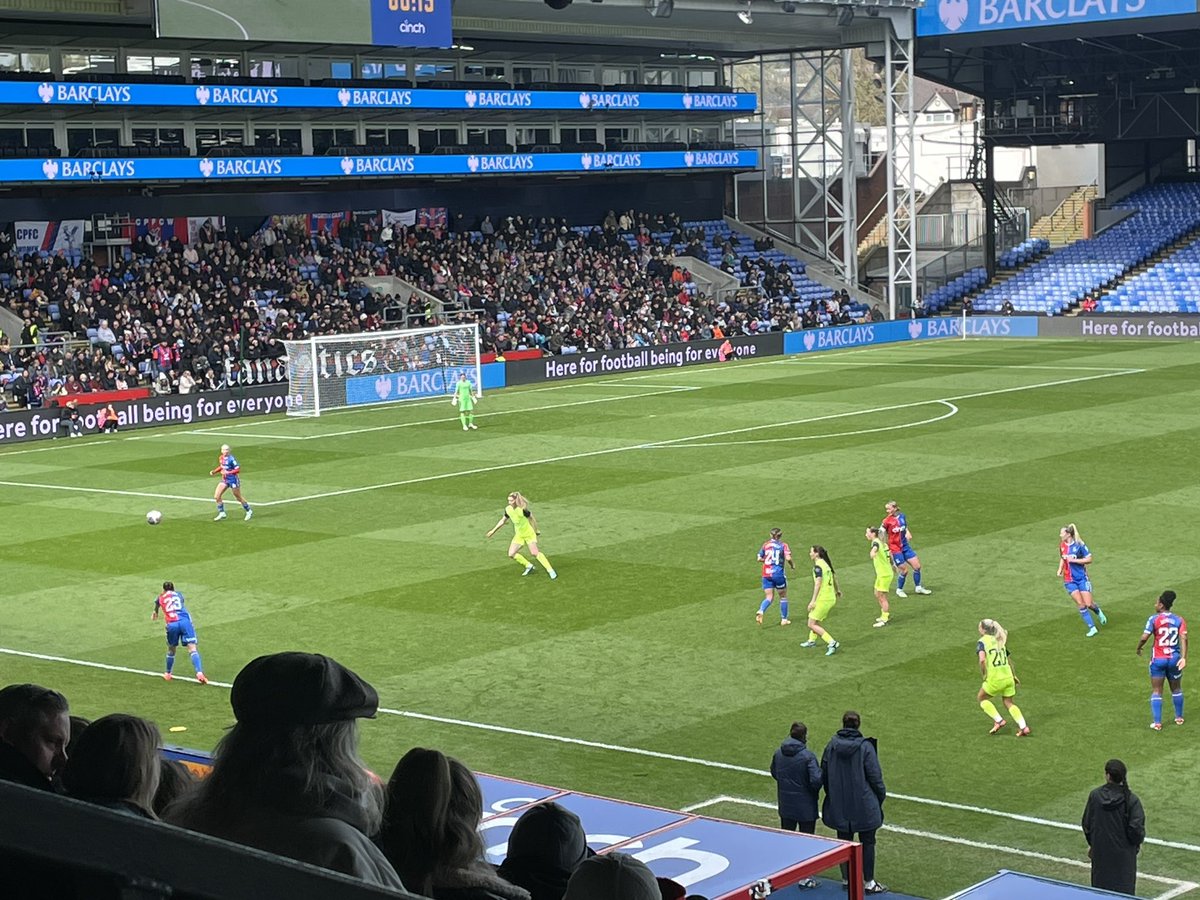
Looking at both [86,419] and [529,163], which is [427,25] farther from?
[86,419]

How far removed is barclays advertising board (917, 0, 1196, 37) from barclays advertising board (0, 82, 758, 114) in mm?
9833

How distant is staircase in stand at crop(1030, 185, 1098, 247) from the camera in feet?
267

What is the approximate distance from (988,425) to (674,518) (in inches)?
556

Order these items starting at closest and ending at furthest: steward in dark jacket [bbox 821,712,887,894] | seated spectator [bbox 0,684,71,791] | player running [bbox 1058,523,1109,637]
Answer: seated spectator [bbox 0,684,71,791], steward in dark jacket [bbox 821,712,887,894], player running [bbox 1058,523,1109,637]

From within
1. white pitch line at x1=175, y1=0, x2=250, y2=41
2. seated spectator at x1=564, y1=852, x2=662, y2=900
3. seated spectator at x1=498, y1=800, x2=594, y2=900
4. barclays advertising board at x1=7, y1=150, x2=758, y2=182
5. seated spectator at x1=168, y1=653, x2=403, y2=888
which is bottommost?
seated spectator at x1=498, y1=800, x2=594, y2=900

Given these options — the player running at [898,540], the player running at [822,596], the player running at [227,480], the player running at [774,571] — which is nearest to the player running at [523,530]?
the player running at [774,571]

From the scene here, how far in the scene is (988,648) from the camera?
1667 cm

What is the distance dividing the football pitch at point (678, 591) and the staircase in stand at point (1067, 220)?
35746 millimetres

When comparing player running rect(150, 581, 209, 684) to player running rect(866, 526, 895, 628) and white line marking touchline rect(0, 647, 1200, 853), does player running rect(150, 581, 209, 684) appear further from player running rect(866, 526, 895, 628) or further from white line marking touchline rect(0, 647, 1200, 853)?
player running rect(866, 526, 895, 628)

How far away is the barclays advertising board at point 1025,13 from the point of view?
59.9m

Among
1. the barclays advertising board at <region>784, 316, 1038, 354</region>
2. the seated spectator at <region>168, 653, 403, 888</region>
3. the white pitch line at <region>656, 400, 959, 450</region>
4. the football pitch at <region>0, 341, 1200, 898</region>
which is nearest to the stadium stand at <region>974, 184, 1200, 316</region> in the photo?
the barclays advertising board at <region>784, 316, 1038, 354</region>

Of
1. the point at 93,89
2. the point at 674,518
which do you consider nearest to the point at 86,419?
the point at 93,89

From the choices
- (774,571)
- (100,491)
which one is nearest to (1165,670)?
(774,571)

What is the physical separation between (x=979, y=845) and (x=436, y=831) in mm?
10697
